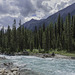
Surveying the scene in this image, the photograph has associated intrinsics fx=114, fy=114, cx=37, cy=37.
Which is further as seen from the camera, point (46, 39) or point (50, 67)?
point (46, 39)

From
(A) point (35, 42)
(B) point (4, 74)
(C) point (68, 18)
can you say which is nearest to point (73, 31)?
(C) point (68, 18)

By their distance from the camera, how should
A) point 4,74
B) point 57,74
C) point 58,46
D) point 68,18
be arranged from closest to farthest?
point 4,74 → point 57,74 → point 68,18 → point 58,46

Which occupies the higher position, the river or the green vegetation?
the green vegetation

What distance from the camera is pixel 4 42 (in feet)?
274

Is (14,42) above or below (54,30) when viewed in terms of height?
below

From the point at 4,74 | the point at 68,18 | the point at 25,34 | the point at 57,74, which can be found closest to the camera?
the point at 4,74

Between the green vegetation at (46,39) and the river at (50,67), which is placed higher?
the green vegetation at (46,39)

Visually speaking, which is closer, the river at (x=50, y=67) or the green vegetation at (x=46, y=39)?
the river at (x=50, y=67)

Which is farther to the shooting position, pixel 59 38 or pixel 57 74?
pixel 59 38

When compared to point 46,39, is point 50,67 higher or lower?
lower

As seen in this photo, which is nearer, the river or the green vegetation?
the river

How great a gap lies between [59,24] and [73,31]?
15723mm

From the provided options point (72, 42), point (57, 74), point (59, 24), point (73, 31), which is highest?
point (59, 24)

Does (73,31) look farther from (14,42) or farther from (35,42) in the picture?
(14,42)
